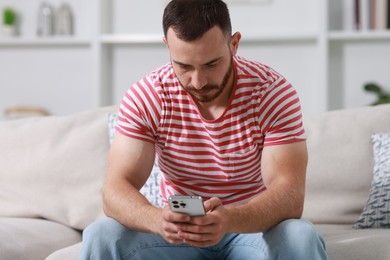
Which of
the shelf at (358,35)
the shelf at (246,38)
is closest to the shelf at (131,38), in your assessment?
the shelf at (246,38)

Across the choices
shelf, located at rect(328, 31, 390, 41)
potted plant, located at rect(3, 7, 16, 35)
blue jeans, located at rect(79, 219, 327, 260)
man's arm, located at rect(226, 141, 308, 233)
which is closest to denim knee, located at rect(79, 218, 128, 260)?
blue jeans, located at rect(79, 219, 327, 260)

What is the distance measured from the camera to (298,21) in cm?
391

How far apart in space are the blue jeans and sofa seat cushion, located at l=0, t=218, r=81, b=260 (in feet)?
1.48

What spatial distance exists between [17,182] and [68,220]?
0.23 metres

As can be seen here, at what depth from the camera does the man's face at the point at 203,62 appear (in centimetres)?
187

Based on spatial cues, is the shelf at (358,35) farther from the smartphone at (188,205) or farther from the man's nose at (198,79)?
the smartphone at (188,205)

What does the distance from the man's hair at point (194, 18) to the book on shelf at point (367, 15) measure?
200 centimetres

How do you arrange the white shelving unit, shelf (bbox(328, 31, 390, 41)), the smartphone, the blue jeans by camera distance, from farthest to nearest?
1. the white shelving unit
2. shelf (bbox(328, 31, 390, 41))
3. the blue jeans
4. the smartphone

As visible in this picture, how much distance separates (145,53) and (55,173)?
5.33ft

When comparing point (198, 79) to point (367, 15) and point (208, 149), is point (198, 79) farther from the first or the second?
point (367, 15)

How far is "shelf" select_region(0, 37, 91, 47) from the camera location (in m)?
4.01

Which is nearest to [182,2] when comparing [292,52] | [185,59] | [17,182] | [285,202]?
[185,59]

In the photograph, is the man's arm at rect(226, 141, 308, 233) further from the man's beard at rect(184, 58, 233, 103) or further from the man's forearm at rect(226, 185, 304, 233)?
the man's beard at rect(184, 58, 233, 103)

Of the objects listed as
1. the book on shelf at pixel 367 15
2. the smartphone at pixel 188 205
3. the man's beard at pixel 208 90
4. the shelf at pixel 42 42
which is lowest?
the smartphone at pixel 188 205
